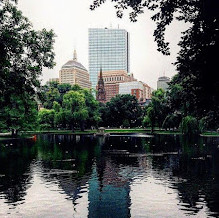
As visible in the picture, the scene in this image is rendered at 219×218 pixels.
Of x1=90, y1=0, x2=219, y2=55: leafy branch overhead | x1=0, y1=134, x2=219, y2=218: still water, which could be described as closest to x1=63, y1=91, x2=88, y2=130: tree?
x1=0, y1=134, x2=219, y2=218: still water

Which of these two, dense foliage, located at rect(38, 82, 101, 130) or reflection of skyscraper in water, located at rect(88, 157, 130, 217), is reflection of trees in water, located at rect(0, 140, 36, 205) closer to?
reflection of skyscraper in water, located at rect(88, 157, 130, 217)

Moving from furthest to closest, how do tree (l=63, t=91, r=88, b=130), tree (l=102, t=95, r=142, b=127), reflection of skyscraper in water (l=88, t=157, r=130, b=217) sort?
tree (l=102, t=95, r=142, b=127), tree (l=63, t=91, r=88, b=130), reflection of skyscraper in water (l=88, t=157, r=130, b=217)

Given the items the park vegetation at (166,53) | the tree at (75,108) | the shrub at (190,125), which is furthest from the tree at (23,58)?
the tree at (75,108)

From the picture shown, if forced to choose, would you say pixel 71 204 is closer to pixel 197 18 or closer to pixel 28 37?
pixel 28 37

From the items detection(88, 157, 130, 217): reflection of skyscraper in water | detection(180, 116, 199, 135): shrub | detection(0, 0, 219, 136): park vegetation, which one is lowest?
detection(88, 157, 130, 217): reflection of skyscraper in water

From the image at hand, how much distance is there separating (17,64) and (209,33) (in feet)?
38.5

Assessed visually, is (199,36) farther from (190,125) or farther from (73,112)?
(73,112)

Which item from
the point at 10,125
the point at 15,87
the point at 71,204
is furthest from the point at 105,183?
the point at 10,125

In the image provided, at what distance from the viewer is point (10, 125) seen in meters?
67.7

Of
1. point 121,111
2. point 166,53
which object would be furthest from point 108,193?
point 121,111

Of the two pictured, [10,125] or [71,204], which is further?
[10,125]

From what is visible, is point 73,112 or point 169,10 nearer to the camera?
point 169,10

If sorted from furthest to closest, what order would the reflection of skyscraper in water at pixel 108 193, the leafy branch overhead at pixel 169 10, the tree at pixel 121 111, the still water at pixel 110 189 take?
the tree at pixel 121 111
the still water at pixel 110 189
the reflection of skyscraper in water at pixel 108 193
the leafy branch overhead at pixel 169 10

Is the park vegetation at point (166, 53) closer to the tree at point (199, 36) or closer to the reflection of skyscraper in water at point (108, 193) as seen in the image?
the tree at point (199, 36)
